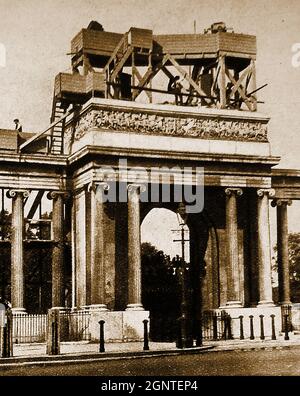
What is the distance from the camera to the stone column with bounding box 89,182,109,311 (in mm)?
31516

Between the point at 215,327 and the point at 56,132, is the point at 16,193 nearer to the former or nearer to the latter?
the point at 56,132

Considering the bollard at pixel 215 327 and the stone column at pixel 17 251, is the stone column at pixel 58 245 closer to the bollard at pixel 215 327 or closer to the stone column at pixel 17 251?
the stone column at pixel 17 251

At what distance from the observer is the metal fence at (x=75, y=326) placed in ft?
103

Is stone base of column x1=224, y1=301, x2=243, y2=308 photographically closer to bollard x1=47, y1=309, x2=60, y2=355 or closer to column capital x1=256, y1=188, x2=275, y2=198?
column capital x1=256, y1=188, x2=275, y2=198

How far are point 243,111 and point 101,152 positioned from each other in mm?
7763

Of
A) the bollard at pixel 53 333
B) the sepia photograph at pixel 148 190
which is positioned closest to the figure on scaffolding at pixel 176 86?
the sepia photograph at pixel 148 190

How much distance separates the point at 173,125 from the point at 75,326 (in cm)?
996

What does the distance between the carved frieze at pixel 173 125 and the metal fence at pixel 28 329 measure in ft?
27.7

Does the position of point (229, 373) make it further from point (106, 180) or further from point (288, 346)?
point (106, 180)

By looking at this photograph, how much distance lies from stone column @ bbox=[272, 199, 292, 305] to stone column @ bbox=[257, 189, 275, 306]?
302 centimetres

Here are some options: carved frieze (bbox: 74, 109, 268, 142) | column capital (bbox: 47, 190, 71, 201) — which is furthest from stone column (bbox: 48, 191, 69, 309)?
carved frieze (bbox: 74, 109, 268, 142)

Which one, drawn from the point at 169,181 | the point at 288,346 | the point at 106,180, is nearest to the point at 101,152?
the point at 106,180

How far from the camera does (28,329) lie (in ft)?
107
